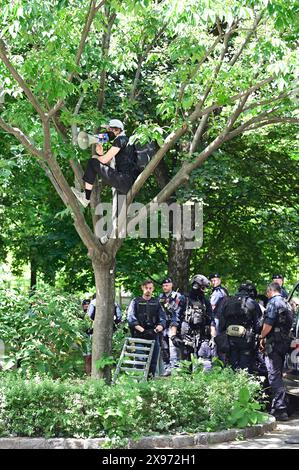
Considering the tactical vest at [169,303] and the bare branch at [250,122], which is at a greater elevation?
the bare branch at [250,122]

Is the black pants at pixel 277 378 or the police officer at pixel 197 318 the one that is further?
the police officer at pixel 197 318

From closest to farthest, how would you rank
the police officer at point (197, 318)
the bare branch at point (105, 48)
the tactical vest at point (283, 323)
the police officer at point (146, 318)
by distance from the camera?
the tactical vest at point (283, 323) < the bare branch at point (105, 48) < the police officer at point (146, 318) < the police officer at point (197, 318)

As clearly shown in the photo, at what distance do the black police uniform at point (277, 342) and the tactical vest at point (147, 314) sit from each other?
2.01m

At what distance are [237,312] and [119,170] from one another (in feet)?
8.99

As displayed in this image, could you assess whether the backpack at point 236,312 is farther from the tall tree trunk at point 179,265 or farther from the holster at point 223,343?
the tall tree trunk at point 179,265

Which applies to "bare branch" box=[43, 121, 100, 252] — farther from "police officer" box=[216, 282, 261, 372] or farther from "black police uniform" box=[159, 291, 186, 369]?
"black police uniform" box=[159, 291, 186, 369]

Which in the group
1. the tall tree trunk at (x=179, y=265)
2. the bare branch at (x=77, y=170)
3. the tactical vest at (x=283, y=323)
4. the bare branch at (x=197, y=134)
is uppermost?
the bare branch at (x=197, y=134)

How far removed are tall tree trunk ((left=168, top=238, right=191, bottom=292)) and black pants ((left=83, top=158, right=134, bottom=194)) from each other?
750 centimetres

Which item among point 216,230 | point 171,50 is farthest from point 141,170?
point 216,230

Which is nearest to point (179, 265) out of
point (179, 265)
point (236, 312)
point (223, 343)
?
point (179, 265)

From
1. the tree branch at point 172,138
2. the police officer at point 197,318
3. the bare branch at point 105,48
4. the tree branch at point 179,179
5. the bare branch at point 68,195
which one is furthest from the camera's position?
the police officer at point 197,318

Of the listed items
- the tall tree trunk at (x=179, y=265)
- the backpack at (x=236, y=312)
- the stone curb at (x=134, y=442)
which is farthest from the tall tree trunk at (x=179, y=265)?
the stone curb at (x=134, y=442)

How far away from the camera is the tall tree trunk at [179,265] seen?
1922 centimetres

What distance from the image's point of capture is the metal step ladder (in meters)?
12.8
